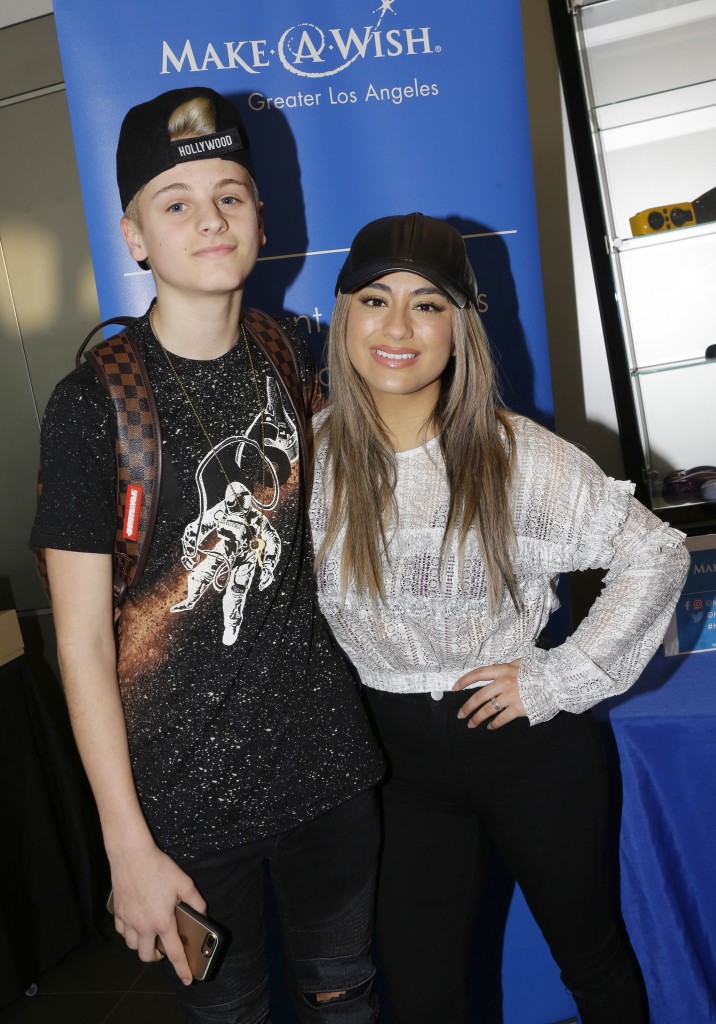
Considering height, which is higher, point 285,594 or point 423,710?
point 285,594

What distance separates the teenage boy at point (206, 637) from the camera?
1425mm

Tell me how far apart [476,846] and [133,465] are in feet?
3.30

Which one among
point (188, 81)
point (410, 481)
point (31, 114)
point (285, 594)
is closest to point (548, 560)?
point (410, 481)

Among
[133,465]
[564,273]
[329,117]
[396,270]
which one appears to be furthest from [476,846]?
[564,273]

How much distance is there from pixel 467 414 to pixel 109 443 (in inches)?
26.4

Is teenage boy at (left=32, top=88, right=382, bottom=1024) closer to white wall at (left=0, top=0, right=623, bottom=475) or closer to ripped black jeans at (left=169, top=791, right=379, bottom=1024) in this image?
ripped black jeans at (left=169, top=791, right=379, bottom=1024)

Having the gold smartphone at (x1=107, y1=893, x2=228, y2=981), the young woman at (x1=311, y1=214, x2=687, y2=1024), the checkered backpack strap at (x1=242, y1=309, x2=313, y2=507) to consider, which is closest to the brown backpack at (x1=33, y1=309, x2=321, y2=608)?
the checkered backpack strap at (x1=242, y1=309, x2=313, y2=507)

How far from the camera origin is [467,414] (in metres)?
1.72

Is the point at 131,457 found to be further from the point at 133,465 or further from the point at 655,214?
the point at 655,214

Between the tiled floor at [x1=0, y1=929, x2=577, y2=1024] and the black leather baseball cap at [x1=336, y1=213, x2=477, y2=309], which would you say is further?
the tiled floor at [x1=0, y1=929, x2=577, y2=1024]

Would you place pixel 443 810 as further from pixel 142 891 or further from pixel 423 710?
pixel 142 891

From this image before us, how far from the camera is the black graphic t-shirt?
1475mm

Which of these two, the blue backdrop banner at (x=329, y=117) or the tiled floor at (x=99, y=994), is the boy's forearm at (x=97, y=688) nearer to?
the blue backdrop banner at (x=329, y=117)

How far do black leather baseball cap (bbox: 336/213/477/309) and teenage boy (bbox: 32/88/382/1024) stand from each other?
21cm
